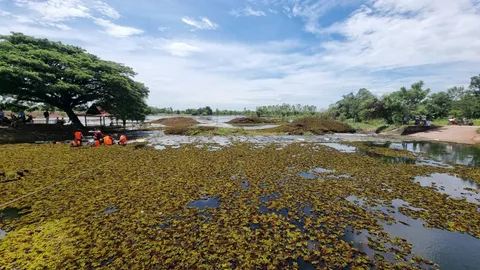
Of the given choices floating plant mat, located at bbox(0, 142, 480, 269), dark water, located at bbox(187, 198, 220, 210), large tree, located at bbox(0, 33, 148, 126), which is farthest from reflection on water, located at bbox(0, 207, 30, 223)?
large tree, located at bbox(0, 33, 148, 126)

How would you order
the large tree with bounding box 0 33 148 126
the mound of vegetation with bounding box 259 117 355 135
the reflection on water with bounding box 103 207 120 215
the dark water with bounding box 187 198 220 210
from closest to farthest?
the reflection on water with bounding box 103 207 120 215
the dark water with bounding box 187 198 220 210
the large tree with bounding box 0 33 148 126
the mound of vegetation with bounding box 259 117 355 135

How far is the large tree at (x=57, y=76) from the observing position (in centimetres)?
1614

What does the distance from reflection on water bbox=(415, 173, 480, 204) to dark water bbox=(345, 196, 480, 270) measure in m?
2.74

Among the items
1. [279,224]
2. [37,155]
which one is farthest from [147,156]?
[279,224]

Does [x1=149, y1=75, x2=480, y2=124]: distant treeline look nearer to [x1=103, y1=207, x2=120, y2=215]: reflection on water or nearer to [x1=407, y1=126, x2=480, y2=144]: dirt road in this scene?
[x1=407, y1=126, x2=480, y2=144]: dirt road

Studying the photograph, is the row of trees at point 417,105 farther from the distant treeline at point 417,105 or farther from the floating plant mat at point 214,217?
the floating plant mat at point 214,217

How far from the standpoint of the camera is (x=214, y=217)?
191 inches

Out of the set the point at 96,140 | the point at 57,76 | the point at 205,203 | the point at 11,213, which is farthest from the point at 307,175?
the point at 57,76

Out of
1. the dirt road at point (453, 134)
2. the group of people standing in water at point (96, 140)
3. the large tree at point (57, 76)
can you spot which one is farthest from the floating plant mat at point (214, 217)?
the dirt road at point (453, 134)

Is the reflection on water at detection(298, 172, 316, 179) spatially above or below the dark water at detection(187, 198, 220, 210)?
below

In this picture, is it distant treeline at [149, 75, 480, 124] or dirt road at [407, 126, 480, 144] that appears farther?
distant treeline at [149, 75, 480, 124]

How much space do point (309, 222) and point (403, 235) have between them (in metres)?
1.80

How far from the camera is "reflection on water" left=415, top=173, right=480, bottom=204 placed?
6484 mm

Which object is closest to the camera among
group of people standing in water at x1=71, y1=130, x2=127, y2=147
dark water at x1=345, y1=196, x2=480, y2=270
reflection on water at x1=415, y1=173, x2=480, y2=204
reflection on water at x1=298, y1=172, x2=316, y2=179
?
dark water at x1=345, y1=196, x2=480, y2=270
